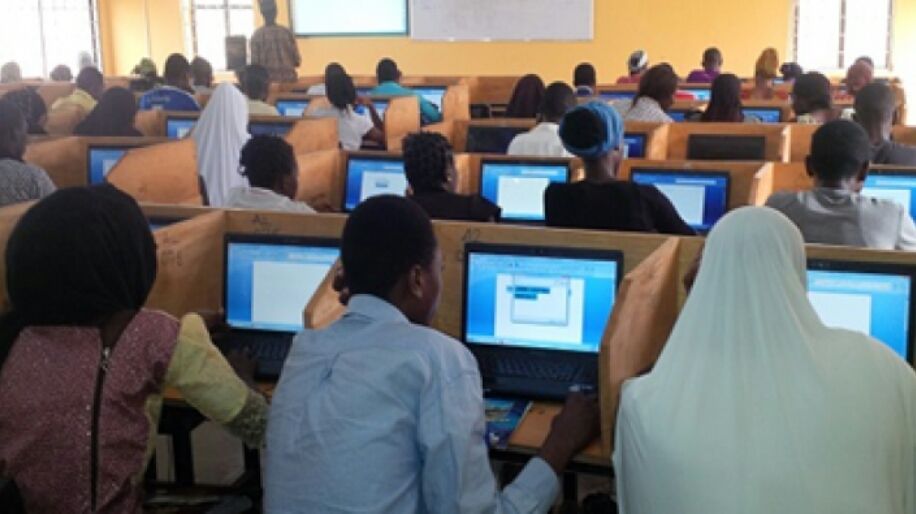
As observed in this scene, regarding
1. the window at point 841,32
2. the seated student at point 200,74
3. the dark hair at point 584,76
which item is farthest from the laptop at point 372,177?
the window at point 841,32

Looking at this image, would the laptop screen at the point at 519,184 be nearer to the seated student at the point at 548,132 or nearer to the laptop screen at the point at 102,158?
the seated student at the point at 548,132

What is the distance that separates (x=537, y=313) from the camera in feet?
8.89

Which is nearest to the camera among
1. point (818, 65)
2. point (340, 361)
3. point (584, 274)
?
point (340, 361)

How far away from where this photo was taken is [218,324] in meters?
2.90

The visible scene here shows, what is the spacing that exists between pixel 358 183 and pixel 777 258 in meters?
3.29

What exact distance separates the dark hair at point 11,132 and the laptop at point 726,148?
2921mm

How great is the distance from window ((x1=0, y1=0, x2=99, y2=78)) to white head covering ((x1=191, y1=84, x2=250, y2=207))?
28.4 ft

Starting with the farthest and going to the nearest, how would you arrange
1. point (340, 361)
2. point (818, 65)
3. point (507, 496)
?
point (818, 65)
point (507, 496)
point (340, 361)

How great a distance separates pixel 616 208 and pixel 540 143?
1.94 m

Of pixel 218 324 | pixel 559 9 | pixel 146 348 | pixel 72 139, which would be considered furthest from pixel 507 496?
pixel 559 9

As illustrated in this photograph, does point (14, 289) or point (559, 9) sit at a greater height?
point (559, 9)

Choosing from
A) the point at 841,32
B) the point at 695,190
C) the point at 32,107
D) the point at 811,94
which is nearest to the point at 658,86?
the point at 811,94

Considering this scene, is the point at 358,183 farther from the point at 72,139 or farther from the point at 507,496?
the point at 507,496

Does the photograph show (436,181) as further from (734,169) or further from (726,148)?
(726,148)
